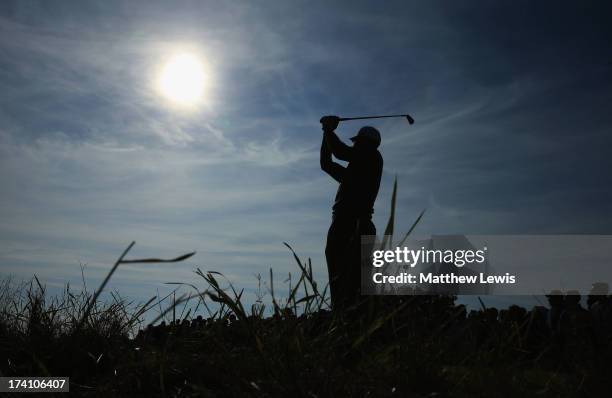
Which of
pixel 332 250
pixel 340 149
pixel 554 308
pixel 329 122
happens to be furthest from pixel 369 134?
pixel 554 308

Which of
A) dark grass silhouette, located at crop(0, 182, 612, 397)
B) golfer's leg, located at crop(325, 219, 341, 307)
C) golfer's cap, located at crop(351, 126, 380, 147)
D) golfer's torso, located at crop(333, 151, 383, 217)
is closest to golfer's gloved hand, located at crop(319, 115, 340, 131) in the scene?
golfer's cap, located at crop(351, 126, 380, 147)

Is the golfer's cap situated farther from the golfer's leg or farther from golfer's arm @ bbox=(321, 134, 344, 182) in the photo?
the golfer's leg

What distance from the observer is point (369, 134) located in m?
5.53

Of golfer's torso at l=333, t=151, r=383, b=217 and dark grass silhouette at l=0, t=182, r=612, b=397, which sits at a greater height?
golfer's torso at l=333, t=151, r=383, b=217

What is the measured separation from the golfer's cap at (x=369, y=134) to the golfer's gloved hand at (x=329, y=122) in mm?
374

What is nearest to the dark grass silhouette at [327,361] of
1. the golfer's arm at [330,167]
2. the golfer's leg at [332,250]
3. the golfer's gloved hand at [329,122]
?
the golfer's leg at [332,250]

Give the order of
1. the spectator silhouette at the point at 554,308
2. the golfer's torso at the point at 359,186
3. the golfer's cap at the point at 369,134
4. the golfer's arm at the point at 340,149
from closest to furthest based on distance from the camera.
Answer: the golfer's torso at the point at 359,186
the golfer's arm at the point at 340,149
the golfer's cap at the point at 369,134
the spectator silhouette at the point at 554,308

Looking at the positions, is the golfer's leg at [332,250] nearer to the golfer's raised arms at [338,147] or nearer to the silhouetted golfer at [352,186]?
the silhouetted golfer at [352,186]

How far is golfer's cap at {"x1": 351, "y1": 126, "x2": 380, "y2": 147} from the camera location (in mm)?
5516

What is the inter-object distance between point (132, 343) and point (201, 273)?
1228 millimetres

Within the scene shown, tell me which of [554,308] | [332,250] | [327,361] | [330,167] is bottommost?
[327,361]

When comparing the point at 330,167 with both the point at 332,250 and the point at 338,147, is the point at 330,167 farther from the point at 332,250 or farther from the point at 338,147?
the point at 332,250

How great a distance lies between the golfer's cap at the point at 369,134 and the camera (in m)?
5.52

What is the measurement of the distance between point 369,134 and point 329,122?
564 mm
